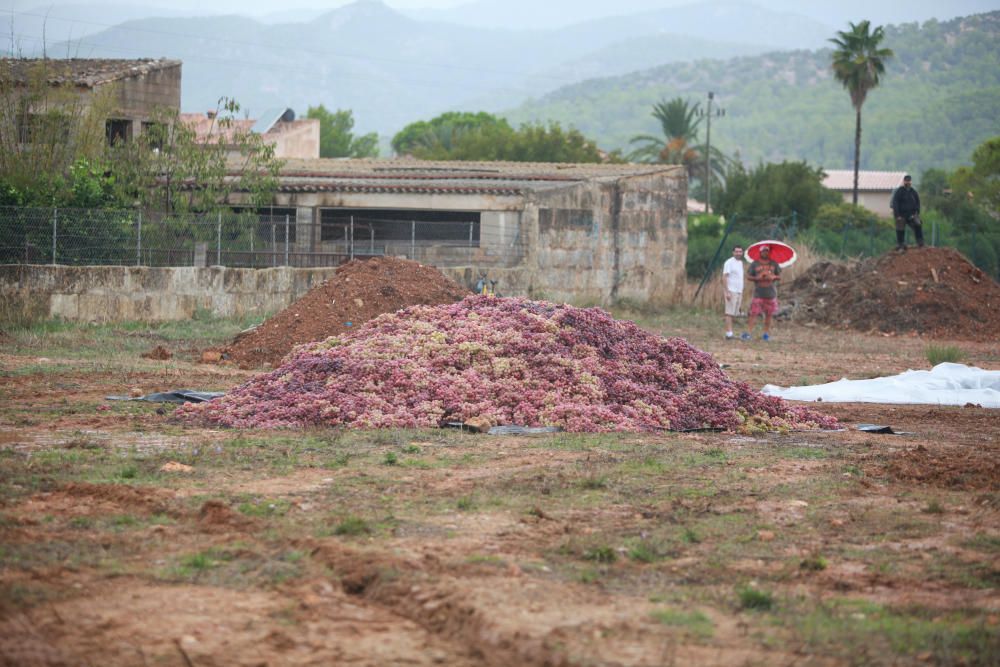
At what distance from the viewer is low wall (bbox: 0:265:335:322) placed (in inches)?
876

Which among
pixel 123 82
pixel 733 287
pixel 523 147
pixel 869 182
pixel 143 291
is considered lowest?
pixel 143 291

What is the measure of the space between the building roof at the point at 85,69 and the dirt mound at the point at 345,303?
13.1 meters

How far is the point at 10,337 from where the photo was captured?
19375mm

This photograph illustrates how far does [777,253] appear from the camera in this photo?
2784 centimetres

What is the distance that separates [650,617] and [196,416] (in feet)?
24.4

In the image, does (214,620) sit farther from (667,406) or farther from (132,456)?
(667,406)

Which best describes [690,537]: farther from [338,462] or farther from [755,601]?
[338,462]

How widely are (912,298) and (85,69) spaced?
2458cm

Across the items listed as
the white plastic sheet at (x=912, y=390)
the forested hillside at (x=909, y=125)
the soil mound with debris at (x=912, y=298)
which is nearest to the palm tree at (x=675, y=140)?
the forested hillside at (x=909, y=125)

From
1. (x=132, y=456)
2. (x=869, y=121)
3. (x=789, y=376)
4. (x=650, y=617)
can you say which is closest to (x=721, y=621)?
(x=650, y=617)

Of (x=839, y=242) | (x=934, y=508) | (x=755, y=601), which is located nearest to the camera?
(x=755, y=601)

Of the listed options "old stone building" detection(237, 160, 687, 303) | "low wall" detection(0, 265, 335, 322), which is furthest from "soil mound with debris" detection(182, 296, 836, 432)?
"old stone building" detection(237, 160, 687, 303)

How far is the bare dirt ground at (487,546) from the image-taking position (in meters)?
5.60

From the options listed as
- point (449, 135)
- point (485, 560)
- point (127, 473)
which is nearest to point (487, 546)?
point (485, 560)
